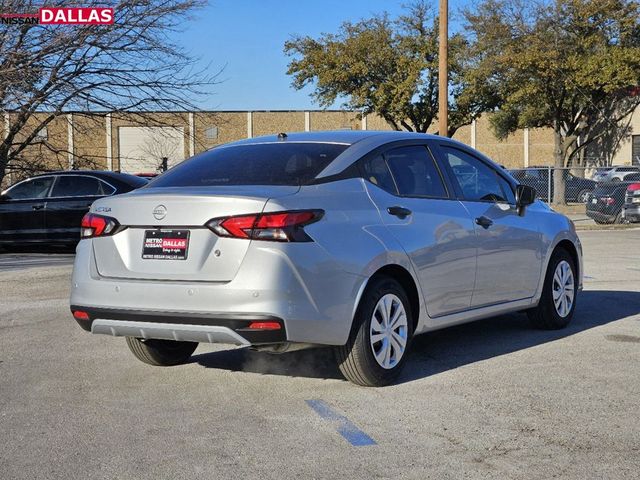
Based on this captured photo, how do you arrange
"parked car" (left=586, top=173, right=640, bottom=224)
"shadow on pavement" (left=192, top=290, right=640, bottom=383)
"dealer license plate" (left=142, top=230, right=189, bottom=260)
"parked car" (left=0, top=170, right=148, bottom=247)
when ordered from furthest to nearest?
"parked car" (left=586, top=173, right=640, bottom=224), "parked car" (left=0, top=170, right=148, bottom=247), "shadow on pavement" (left=192, top=290, right=640, bottom=383), "dealer license plate" (left=142, top=230, right=189, bottom=260)

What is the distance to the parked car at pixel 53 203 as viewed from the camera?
1502 cm

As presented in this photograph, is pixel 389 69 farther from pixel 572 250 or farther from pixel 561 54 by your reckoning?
pixel 572 250

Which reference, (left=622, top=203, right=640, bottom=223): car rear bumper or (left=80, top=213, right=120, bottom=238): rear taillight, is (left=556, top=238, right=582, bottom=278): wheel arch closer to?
(left=80, top=213, right=120, bottom=238): rear taillight

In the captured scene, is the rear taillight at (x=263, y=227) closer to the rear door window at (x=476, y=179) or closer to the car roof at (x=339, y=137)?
the car roof at (x=339, y=137)

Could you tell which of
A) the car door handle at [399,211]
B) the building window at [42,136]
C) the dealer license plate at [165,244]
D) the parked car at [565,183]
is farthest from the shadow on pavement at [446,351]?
the parked car at [565,183]

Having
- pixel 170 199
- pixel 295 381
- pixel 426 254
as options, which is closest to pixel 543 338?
pixel 426 254

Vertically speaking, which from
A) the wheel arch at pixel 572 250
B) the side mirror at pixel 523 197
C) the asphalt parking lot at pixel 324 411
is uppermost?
the side mirror at pixel 523 197

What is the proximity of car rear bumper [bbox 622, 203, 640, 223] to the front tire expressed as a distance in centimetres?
1824

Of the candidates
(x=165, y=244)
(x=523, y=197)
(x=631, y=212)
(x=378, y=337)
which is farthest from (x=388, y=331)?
(x=631, y=212)

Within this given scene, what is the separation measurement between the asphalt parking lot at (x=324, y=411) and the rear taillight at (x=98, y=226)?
108 cm

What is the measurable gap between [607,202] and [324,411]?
1985 cm

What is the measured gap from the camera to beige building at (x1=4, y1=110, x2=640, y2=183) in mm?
19875

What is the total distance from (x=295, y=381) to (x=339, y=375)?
34cm

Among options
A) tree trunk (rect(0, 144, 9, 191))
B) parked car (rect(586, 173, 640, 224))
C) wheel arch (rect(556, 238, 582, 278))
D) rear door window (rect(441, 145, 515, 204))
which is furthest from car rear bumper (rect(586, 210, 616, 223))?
rear door window (rect(441, 145, 515, 204))
